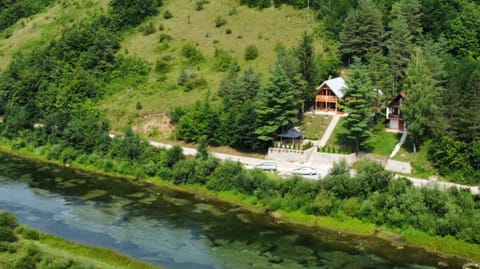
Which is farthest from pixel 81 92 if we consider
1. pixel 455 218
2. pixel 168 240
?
pixel 455 218

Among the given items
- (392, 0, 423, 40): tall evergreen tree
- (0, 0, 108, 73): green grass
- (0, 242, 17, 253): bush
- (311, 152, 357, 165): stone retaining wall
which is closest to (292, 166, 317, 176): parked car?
(311, 152, 357, 165): stone retaining wall

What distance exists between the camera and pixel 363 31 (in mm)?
77125

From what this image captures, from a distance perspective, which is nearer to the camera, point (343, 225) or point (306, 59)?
point (343, 225)

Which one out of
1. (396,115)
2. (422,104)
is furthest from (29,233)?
(396,115)

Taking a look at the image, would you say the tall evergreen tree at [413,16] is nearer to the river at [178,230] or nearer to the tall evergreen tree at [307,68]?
the tall evergreen tree at [307,68]

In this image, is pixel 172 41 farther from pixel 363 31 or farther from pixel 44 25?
pixel 363 31

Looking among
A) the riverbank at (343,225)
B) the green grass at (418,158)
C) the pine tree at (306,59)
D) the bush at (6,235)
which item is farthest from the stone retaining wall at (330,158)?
the bush at (6,235)

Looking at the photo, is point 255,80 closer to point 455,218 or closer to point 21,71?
point 455,218

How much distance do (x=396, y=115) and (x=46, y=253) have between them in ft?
135

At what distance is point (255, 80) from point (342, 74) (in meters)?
14.3

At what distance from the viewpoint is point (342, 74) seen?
79.2 meters

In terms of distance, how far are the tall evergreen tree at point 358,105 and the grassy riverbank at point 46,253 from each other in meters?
29.6

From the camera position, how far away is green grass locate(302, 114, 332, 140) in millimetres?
68500

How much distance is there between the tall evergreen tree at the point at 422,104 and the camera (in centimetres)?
5819
